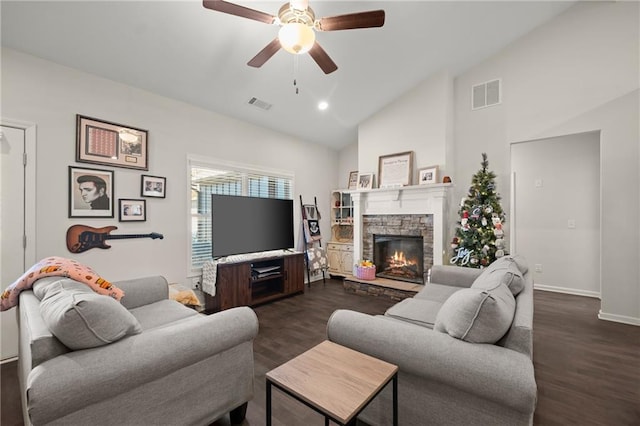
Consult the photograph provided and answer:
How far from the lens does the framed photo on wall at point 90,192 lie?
277 cm

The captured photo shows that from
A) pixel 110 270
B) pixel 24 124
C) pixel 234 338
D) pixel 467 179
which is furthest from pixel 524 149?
pixel 24 124

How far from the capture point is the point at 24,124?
2.51 meters

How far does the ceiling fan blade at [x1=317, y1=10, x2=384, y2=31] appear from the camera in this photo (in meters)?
1.99

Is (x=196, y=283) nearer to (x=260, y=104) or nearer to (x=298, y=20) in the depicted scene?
(x=260, y=104)

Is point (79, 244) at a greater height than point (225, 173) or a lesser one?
lesser

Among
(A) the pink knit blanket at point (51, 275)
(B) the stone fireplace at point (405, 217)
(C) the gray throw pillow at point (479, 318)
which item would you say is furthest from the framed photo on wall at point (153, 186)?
(C) the gray throw pillow at point (479, 318)

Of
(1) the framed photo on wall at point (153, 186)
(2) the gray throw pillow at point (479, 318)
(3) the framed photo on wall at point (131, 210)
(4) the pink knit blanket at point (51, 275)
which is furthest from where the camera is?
(1) the framed photo on wall at point (153, 186)

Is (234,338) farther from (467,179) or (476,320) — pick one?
(467,179)

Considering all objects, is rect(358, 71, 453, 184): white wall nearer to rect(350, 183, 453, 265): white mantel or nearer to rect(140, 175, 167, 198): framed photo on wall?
rect(350, 183, 453, 265): white mantel

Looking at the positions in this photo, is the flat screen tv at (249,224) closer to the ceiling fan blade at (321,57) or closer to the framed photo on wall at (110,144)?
the framed photo on wall at (110,144)

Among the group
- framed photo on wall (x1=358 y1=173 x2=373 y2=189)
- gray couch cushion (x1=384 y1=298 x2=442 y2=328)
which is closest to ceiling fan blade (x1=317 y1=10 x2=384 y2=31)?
gray couch cushion (x1=384 y1=298 x2=442 y2=328)

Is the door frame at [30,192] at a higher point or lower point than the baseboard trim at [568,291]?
higher

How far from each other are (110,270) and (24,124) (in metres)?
1.59

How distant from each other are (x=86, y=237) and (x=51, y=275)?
116 cm
